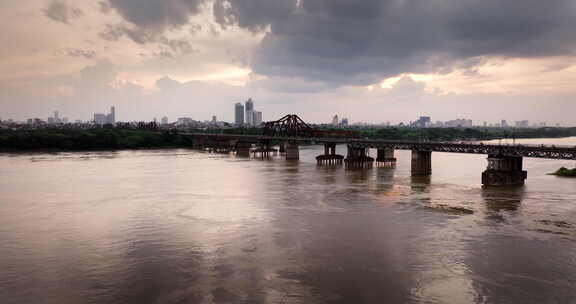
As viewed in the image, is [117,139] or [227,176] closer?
[227,176]

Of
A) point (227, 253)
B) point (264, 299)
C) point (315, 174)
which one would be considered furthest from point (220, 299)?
point (315, 174)

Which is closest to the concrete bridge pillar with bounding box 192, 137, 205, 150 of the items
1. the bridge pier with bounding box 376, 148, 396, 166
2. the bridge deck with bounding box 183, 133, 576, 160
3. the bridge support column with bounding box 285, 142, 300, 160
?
the bridge support column with bounding box 285, 142, 300, 160

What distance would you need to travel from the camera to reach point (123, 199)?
54.8 metres

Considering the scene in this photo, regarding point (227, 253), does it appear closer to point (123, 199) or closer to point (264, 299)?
point (264, 299)

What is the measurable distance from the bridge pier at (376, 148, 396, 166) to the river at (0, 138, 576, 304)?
3768cm

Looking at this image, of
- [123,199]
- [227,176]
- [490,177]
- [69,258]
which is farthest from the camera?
[227,176]

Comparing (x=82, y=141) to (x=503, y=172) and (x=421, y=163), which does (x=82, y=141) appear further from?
(x=503, y=172)

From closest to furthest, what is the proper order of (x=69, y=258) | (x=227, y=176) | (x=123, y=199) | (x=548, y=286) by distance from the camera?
(x=548, y=286), (x=69, y=258), (x=123, y=199), (x=227, y=176)

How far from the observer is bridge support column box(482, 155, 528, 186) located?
65.8 metres

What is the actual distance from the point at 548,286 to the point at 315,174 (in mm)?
60730

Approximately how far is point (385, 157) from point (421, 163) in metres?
22.6

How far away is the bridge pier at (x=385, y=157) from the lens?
103m

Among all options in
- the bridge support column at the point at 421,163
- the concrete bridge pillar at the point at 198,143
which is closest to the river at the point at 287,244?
the bridge support column at the point at 421,163

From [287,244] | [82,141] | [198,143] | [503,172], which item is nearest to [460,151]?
[503,172]
